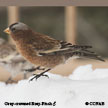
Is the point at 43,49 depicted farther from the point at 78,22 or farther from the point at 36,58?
the point at 78,22

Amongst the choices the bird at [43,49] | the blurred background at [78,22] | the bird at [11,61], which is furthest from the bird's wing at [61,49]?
the blurred background at [78,22]

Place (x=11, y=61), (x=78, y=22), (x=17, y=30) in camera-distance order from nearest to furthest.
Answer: (x=17, y=30) → (x=11, y=61) → (x=78, y=22)

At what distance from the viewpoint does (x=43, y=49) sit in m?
0.85

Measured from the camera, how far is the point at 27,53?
856 millimetres

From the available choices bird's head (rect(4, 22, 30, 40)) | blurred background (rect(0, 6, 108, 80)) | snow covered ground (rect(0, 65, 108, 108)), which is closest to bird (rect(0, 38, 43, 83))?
snow covered ground (rect(0, 65, 108, 108))

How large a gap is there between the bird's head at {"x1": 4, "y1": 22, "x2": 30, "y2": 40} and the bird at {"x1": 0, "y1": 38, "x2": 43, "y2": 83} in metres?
0.18

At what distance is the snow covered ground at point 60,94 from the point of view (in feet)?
2.95

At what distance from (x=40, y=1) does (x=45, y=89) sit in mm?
201

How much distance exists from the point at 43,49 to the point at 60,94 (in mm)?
116

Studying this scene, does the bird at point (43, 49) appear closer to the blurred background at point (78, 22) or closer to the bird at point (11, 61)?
the bird at point (11, 61)

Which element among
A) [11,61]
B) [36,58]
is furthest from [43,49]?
[11,61]

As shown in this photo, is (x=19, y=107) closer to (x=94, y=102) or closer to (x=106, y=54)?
(x=94, y=102)

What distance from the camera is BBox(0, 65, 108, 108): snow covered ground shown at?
0.90 metres

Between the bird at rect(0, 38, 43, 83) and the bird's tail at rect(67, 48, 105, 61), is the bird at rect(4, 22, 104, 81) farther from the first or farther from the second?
the bird at rect(0, 38, 43, 83)
